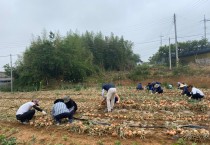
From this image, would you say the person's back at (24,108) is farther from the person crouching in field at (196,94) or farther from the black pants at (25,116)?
the person crouching in field at (196,94)

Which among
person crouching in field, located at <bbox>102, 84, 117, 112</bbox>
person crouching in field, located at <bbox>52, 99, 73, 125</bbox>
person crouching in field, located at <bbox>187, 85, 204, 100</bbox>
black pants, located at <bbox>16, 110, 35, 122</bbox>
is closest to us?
person crouching in field, located at <bbox>52, 99, 73, 125</bbox>

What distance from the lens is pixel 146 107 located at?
441 inches

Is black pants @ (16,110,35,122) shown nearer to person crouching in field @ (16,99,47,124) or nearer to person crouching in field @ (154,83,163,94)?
person crouching in field @ (16,99,47,124)

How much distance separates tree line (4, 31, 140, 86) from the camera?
31.4 metres

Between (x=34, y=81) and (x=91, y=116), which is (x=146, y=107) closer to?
(x=91, y=116)

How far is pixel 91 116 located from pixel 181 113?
3.35 m

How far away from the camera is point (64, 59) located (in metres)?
32.1

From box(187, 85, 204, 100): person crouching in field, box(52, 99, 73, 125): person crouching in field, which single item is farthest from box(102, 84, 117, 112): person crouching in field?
box(187, 85, 204, 100): person crouching in field

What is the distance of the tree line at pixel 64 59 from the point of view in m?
31.4

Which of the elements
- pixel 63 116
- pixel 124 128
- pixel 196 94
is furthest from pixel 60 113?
pixel 196 94

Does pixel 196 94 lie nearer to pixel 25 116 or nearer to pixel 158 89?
pixel 158 89

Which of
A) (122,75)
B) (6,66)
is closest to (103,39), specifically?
(122,75)

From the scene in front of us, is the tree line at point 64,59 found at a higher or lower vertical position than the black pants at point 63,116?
higher

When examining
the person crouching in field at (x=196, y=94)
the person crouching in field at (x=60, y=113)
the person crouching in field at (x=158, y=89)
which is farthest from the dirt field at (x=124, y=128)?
the person crouching in field at (x=158, y=89)
